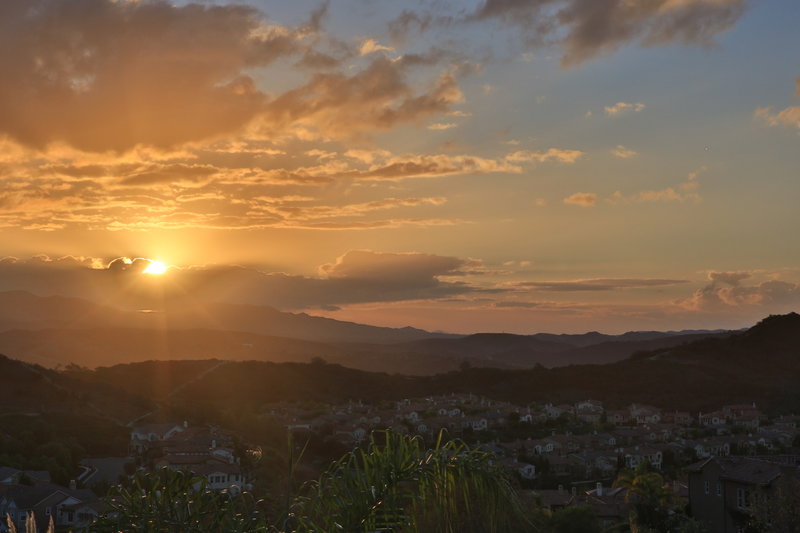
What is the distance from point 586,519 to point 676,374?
7849 cm

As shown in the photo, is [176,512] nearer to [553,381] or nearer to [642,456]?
[642,456]

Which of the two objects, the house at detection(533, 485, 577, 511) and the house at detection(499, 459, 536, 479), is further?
the house at detection(499, 459, 536, 479)

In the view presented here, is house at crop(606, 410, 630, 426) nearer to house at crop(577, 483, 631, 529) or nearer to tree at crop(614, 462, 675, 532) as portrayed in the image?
house at crop(577, 483, 631, 529)

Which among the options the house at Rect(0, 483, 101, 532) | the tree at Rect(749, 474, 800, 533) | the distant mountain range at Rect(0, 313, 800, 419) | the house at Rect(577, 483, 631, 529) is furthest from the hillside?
the tree at Rect(749, 474, 800, 533)

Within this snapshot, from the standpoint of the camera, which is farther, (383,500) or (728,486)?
A: (728,486)

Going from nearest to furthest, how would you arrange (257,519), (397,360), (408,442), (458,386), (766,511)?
(408,442)
(257,519)
(766,511)
(458,386)
(397,360)

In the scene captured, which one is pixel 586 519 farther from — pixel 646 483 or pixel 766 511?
pixel 766 511

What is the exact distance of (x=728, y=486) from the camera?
3145 cm

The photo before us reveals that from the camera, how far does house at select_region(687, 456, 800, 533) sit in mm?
29731

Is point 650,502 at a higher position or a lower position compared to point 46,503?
higher

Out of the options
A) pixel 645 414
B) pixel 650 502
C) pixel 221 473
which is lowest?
pixel 645 414

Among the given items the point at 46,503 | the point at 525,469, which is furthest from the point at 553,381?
the point at 46,503

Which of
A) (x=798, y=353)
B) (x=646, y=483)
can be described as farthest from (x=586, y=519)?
(x=798, y=353)

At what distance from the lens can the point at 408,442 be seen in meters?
7.32
